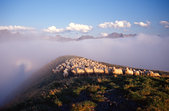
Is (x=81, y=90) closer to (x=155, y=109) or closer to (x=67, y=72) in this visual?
(x=155, y=109)

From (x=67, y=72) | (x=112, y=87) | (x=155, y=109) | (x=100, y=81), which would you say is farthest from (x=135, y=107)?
(x=67, y=72)

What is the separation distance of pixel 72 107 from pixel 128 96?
213 inches

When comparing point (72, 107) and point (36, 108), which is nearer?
point (72, 107)

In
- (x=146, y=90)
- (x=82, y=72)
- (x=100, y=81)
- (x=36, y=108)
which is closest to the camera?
(x=36, y=108)

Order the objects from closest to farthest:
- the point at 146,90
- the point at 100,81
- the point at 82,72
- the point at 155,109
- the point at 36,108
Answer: the point at 155,109, the point at 36,108, the point at 146,90, the point at 100,81, the point at 82,72

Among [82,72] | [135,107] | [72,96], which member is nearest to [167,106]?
[135,107]

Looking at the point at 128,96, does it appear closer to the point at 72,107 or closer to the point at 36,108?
the point at 72,107

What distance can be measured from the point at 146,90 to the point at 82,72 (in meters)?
17.5

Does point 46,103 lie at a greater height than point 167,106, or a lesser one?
lesser

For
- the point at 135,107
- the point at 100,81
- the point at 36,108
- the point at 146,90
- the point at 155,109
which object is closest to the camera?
the point at 155,109

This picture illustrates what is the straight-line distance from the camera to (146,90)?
13297mm

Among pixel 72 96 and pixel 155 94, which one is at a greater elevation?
pixel 155 94

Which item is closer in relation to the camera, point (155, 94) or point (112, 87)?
point (155, 94)

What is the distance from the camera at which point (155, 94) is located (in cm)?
1252
